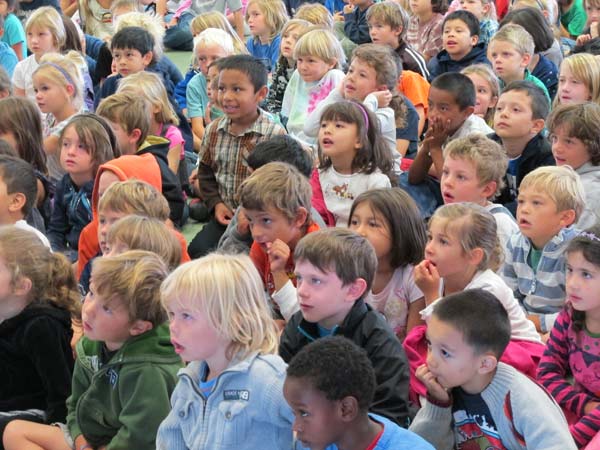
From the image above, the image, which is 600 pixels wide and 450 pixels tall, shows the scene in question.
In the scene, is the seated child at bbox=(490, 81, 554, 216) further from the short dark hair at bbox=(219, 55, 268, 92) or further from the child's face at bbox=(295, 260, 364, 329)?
the child's face at bbox=(295, 260, 364, 329)

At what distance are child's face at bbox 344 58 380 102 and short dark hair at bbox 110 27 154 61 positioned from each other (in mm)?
1816

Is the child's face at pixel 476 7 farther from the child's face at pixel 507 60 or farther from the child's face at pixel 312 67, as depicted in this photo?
the child's face at pixel 312 67

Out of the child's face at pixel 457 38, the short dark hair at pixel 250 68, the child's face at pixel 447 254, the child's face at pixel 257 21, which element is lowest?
the child's face at pixel 257 21

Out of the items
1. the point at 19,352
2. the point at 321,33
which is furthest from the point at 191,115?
the point at 19,352

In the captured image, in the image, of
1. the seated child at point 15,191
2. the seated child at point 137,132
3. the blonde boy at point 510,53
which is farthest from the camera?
the blonde boy at point 510,53

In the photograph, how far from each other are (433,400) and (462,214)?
79 cm

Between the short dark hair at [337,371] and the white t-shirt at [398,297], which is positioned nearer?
the short dark hair at [337,371]

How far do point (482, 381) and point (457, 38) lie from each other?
4410mm

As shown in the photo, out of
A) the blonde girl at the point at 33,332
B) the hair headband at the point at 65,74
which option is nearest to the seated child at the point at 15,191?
the blonde girl at the point at 33,332

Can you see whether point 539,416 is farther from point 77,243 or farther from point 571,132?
point 77,243

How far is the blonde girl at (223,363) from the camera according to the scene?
254cm

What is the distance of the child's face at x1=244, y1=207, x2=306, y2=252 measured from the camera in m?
3.51

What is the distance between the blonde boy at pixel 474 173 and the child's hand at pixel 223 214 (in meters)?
1.20

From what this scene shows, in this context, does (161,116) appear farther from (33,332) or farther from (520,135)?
(33,332)
